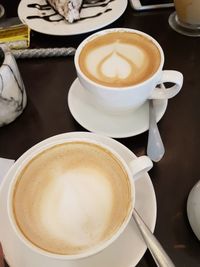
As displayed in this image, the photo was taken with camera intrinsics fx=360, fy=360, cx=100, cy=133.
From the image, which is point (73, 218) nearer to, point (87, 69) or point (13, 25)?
point (87, 69)

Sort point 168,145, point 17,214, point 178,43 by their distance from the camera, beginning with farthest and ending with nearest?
1. point 178,43
2. point 168,145
3. point 17,214

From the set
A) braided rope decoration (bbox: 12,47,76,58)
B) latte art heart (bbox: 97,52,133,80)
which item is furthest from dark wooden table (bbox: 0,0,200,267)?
latte art heart (bbox: 97,52,133,80)

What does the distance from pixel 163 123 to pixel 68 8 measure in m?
0.39

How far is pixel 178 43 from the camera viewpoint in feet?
2.68

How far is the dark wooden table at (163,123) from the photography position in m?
0.53

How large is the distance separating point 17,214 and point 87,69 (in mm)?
285

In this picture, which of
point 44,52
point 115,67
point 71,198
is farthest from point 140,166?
point 44,52

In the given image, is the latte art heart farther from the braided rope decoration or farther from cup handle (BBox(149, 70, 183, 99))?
the braided rope decoration

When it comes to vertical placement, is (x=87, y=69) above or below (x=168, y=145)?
above

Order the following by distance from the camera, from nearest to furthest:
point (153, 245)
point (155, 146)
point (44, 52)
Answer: point (153, 245)
point (155, 146)
point (44, 52)

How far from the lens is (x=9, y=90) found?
24.5 inches

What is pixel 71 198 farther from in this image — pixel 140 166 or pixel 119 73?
pixel 119 73

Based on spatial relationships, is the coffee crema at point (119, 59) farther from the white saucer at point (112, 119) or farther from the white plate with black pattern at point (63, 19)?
the white plate with black pattern at point (63, 19)

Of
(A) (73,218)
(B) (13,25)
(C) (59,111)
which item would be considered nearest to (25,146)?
(C) (59,111)
